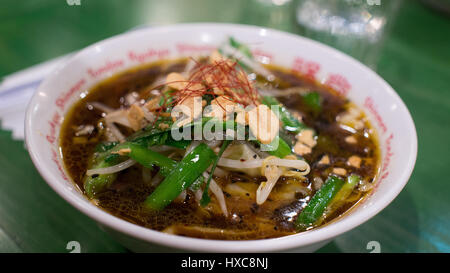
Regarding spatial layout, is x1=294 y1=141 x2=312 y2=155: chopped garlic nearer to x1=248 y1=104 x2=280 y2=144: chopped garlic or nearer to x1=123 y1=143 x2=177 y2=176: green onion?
x1=248 y1=104 x2=280 y2=144: chopped garlic

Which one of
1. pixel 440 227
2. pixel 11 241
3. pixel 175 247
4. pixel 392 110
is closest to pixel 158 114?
pixel 175 247

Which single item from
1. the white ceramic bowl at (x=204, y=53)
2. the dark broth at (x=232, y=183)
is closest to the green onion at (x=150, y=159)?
the dark broth at (x=232, y=183)

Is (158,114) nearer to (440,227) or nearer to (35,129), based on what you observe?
(35,129)

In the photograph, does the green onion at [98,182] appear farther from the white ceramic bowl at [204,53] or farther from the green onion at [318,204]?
the green onion at [318,204]

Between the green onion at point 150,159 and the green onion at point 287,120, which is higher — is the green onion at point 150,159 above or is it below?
above

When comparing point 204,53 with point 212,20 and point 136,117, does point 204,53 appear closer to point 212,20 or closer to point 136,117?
point 136,117

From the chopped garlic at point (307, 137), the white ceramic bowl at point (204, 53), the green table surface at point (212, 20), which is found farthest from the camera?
the chopped garlic at point (307, 137)

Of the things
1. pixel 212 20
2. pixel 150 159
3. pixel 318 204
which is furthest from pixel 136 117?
pixel 212 20
